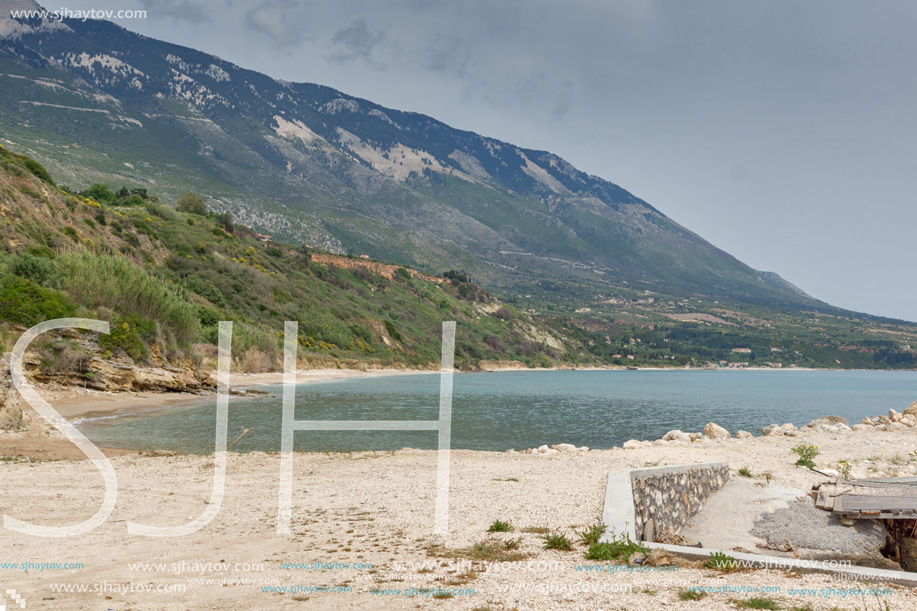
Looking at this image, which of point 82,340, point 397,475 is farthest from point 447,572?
point 82,340

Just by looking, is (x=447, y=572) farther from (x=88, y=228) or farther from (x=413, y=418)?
(x=88, y=228)

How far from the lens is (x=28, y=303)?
2141cm

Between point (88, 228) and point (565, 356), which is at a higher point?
point (88, 228)

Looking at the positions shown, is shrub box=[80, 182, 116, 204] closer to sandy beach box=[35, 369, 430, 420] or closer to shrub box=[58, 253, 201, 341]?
shrub box=[58, 253, 201, 341]

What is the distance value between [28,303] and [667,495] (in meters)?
23.8

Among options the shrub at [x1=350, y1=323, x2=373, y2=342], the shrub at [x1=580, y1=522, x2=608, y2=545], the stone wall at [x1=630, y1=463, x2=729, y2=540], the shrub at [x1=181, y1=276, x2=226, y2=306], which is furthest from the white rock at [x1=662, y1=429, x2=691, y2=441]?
the shrub at [x1=350, y1=323, x2=373, y2=342]

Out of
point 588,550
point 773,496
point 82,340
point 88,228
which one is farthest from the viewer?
point 88,228

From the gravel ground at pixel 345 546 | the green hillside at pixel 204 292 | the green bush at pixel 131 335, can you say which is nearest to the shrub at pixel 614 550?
the gravel ground at pixel 345 546

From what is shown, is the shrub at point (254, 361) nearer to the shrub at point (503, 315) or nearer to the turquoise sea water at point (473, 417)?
the turquoise sea water at point (473, 417)

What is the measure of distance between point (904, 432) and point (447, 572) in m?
22.1

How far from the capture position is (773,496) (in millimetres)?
11250

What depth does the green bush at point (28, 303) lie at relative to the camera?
20922mm

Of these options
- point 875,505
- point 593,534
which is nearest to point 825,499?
point 875,505

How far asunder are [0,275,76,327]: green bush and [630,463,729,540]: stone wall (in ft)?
74.8
